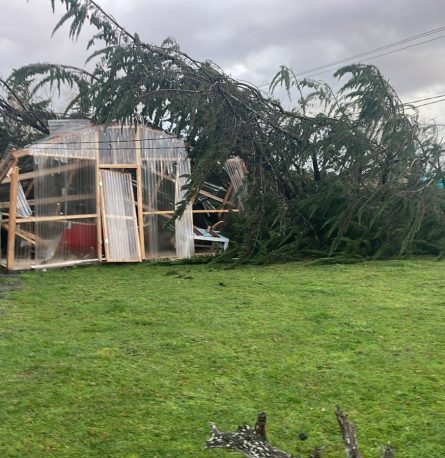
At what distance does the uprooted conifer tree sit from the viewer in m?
10.8

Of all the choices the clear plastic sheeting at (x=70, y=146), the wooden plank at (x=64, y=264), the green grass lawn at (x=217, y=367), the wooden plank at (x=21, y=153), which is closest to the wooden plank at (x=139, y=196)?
the clear plastic sheeting at (x=70, y=146)

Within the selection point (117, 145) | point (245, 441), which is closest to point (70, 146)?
point (117, 145)

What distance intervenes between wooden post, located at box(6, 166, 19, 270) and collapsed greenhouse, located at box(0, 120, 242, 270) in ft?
0.06

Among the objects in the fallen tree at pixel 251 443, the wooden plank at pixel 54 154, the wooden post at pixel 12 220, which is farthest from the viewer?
the wooden plank at pixel 54 154

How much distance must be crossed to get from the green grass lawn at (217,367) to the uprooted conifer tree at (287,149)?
3303mm

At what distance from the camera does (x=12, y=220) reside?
1040 cm

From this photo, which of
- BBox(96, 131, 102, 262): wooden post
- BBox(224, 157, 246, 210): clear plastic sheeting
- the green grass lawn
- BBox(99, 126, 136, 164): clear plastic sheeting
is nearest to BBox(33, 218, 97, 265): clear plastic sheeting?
BBox(96, 131, 102, 262): wooden post

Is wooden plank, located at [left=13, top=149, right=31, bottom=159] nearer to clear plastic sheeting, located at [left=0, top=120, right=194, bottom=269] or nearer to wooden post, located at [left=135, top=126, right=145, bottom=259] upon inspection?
clear plastic sheeting, located at [left=0, top=120, right=194, bottom=269]

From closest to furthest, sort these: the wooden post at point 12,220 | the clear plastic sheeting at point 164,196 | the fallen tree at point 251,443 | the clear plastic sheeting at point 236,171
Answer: the fallen tree at point 251,443, the wooden post at point 12,220, the clear plastic sheeting at point 164,196, the clear plastic sheeting at point 236,171

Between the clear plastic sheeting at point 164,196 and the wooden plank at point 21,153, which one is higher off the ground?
the wooden plank at point 21,153

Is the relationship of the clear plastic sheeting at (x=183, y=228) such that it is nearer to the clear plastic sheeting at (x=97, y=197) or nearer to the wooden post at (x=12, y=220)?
the clear plastic sheeting at (x=97, y=197)

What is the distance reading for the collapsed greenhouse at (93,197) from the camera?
10.7 m

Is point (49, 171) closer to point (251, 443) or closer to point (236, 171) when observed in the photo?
Answer: point (236, 171)

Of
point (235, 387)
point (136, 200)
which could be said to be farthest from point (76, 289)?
point (235, 387)
